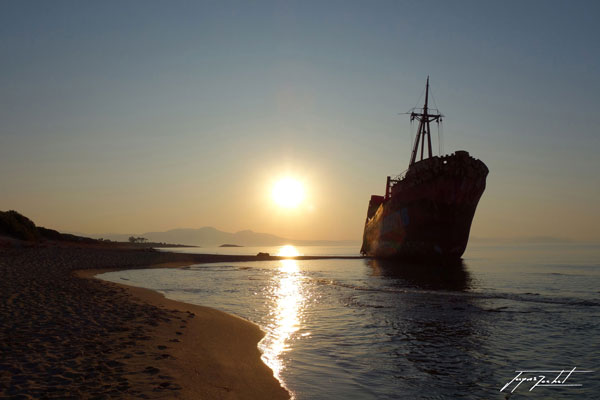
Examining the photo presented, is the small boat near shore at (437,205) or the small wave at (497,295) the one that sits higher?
the small boat near shore at (437,205)

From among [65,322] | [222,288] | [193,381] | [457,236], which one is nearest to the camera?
[193,381]

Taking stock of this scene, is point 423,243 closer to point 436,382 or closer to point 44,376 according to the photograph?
point 436,382

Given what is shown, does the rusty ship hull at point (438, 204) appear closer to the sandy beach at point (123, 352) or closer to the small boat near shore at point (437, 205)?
the small boat near shore at point (437, 205)

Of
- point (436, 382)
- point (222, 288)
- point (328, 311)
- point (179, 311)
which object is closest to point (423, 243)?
point (222, 288)

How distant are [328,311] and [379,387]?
7.95 metres

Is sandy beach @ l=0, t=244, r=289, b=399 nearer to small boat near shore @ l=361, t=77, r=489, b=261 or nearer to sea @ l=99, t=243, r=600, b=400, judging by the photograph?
sea @ l=99, t=243, r=600, b=400

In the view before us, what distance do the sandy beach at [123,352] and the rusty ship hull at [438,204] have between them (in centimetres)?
2966

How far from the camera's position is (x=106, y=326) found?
9406mm

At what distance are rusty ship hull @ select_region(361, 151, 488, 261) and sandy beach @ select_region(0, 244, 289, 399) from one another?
29.7 m

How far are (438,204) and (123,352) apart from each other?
115 ft

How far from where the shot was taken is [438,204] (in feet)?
124

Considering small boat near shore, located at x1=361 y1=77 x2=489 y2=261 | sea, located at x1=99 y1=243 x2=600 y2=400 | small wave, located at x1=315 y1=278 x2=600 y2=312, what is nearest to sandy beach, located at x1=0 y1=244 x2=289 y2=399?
sea, located at x1=99 y1=243 x2=600 y2=400

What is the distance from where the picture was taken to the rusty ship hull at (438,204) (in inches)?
1453

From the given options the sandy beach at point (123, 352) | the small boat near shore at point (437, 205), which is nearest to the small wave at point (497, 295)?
the sandy beach at point (123, 352)
